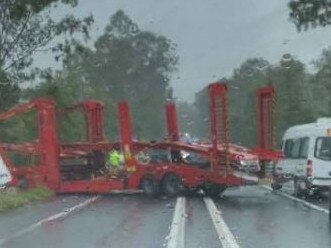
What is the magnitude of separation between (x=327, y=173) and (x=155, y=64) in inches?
2847

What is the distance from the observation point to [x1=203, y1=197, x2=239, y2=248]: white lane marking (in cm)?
1407

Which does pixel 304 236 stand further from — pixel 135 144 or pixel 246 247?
pixel 135 144

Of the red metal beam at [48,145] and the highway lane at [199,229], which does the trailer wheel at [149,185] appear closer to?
the red metal beam at [48,145]

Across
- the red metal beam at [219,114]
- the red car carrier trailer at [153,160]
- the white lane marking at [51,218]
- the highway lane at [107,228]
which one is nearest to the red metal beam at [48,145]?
the red car carrier trailer at [153,160]

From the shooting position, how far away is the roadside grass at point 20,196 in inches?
923

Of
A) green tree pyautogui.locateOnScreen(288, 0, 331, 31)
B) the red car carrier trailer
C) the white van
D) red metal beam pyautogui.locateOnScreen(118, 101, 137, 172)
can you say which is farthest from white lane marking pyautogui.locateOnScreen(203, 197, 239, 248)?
green tree pyautogui.locateOnScreen(288, 0, 331, 31)

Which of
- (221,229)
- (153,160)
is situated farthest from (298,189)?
(221,229)

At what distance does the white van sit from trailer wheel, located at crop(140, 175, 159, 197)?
174 inches

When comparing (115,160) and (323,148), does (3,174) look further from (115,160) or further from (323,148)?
(323,148)

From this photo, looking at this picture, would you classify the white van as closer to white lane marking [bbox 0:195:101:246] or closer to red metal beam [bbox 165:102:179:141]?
red metal beam [bbox 165:102:179:141]

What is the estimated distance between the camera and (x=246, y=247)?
44.4 feet

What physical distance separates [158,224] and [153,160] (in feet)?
36.4

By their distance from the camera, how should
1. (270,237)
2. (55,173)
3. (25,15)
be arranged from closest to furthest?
(270,237) < (55,173) < (25,15)

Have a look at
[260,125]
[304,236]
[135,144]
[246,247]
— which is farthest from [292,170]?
[246,247]
